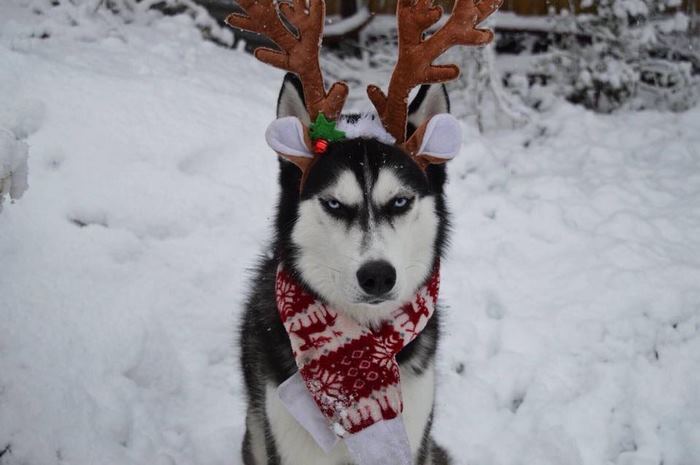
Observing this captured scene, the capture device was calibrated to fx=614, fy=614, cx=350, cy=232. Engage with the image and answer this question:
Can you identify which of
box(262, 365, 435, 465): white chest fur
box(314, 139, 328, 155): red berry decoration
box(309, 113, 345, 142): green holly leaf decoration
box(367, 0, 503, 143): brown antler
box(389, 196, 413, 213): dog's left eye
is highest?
box(367, 0, 503, 143): brown antler

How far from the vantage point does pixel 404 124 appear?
7.38 feet

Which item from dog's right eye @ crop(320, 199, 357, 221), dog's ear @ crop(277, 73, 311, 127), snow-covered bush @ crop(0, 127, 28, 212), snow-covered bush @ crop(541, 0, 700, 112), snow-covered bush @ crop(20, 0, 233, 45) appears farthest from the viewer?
snow-covered bush @ crop(541, 0, 700, 112)

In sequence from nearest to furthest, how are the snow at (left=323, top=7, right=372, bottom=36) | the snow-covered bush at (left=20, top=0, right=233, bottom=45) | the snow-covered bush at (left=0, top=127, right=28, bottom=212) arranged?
the snow-covered bush at (left=0, top=127, right=28, bottom=212) < the snow-covered bush at (left=20, top=0, right=233, bottom=45) < the snow at (left=323, top=7, right=372, bottom=36)

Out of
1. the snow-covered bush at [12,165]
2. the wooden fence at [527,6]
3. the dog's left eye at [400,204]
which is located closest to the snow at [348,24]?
the wooden fence at [527,6]

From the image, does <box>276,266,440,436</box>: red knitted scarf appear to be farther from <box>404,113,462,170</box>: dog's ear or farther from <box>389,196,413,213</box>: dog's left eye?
<box>404,113,462,170</box>: dog's ear

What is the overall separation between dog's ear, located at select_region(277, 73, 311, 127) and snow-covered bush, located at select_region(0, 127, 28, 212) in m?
0.88

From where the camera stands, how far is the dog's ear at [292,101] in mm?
2232

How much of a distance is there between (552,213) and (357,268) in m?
3.12

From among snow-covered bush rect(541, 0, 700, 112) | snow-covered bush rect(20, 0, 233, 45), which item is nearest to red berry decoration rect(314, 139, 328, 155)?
snow-covered bush rect(20, 0, 233, 45)

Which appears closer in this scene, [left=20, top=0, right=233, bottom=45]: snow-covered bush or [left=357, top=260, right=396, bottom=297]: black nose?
[left=357, top=260, right=396, bottom=297]: black nose

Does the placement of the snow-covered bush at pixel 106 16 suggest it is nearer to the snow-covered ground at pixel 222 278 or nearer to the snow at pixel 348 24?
the snow-covered ground at pixel 222 278

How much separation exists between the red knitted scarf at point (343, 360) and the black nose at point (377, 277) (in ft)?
1.11

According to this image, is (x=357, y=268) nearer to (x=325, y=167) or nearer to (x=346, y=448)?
(x=325, y=167)

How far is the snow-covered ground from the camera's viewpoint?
2.98 metres
